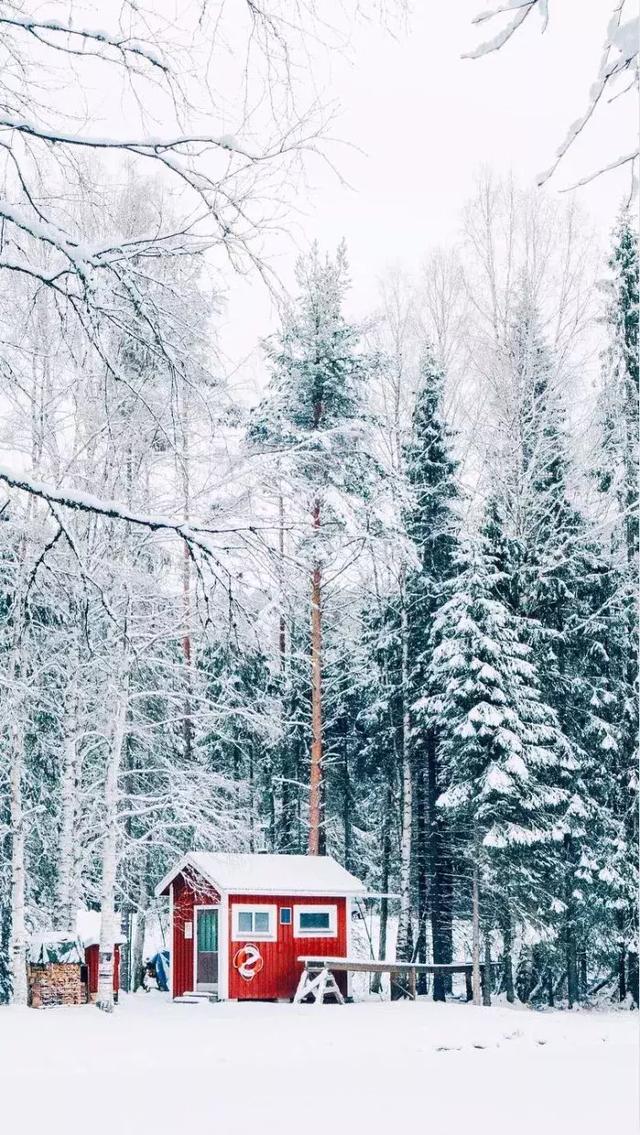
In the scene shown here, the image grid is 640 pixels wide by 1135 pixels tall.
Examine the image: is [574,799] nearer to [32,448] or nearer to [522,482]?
[522,482]

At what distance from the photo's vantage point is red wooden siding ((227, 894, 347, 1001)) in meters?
22.0

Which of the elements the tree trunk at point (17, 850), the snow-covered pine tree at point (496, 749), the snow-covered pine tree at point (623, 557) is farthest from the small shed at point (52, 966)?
the snow-covered pine tree at point (623, 557)

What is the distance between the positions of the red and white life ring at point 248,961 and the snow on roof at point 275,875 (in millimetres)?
1054

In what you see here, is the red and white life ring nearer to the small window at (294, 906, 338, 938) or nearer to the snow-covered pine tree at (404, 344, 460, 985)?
the small window at (294, 906, 338, 938)

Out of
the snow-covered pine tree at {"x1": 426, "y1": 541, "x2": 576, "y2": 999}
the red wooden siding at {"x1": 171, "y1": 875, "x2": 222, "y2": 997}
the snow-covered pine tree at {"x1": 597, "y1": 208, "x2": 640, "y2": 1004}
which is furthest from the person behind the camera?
the red wooden siding at {"x1": 171, "y1": 875, "x2": 222, "y2": 997}

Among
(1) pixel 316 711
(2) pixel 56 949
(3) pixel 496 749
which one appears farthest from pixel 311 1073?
(3) pixel 496 749

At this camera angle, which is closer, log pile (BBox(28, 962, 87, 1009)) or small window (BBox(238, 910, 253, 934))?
log pile (BBox(28, 962, 87, 1009))

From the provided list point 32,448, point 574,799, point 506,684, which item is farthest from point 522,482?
point 32,448

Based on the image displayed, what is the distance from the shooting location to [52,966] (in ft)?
57.8

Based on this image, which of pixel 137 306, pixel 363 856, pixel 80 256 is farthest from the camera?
pixel 363 856

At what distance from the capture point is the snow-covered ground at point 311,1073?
8016 mm

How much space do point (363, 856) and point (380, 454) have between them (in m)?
16.0

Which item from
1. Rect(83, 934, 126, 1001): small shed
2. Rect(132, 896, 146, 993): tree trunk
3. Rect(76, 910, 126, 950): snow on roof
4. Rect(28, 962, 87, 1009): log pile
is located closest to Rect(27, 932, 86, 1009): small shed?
Rect(28, 962, 87, 1009): log pile

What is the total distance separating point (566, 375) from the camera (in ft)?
82.4
